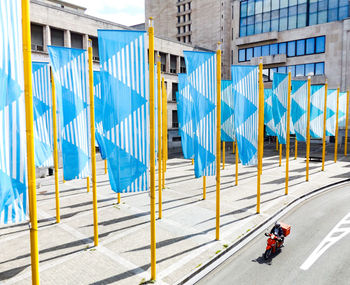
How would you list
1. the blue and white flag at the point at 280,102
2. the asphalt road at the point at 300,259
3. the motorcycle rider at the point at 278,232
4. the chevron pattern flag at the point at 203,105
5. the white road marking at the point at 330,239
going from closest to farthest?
the asphalt road at the point at 300,259 → the white road marking at the point at 330,239 → the motorcycle rider at the point at 278,232 → the chevron pattern flag at the point at 203,105 → the blue and white flag at the point at 280,102

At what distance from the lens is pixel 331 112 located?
83.5 ft

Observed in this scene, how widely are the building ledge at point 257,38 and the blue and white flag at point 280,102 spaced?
37486 mm

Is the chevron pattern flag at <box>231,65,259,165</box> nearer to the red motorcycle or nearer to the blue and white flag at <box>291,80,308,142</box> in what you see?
the red motorcycle

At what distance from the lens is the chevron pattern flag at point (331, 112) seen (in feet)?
81.2

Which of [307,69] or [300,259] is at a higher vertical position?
[307,69]

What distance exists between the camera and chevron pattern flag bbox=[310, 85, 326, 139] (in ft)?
70.2

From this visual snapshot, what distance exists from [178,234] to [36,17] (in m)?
25.5

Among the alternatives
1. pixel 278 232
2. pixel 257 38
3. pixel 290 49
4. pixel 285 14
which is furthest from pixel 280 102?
pixel 285 14

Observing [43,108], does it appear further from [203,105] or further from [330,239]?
[330,239]

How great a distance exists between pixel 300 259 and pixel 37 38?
2945 centimetres

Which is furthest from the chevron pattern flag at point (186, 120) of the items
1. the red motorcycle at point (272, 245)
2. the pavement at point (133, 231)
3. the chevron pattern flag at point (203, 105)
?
the red motorcycle at point (272, 245)

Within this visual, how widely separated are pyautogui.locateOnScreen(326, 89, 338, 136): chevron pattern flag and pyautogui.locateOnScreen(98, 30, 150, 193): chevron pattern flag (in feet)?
71.5

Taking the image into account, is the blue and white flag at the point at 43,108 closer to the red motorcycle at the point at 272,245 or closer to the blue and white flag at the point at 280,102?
the red motorcycle at the point at 272,245

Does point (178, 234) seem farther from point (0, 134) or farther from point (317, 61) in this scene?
point (317, 61)
